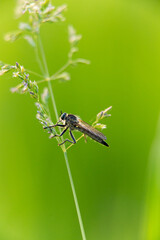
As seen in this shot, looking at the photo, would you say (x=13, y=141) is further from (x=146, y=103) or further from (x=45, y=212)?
(x=146, y=103)

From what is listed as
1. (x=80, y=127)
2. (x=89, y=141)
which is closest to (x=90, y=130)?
(x=80, y=127)

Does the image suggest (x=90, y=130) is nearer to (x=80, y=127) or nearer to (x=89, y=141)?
(x=80, y=127)

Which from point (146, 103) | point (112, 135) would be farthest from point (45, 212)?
point (146, 103)

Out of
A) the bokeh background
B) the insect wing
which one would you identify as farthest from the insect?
the bokeh background

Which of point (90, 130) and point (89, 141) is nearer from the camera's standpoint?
point (90, 130)

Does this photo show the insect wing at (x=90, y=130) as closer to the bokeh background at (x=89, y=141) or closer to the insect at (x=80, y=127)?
Result: the insect at (x=80, y=127)

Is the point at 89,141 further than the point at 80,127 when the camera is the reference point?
Yes

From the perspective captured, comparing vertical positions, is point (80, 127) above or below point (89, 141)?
below

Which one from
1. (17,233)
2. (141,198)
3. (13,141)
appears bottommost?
(141,198)

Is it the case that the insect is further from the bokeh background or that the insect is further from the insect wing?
the bokeh background
